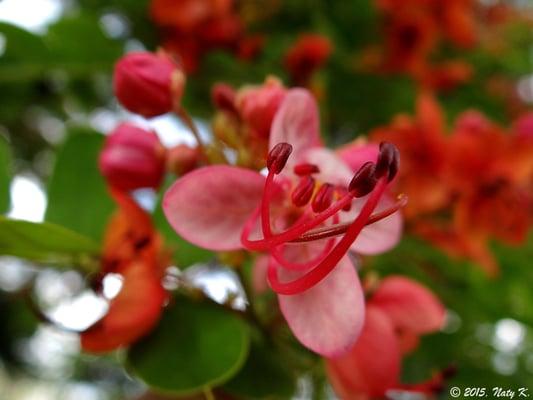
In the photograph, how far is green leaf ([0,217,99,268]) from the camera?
0.49 m

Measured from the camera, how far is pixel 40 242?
0.51 m

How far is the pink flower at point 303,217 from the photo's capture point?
17.3 inches

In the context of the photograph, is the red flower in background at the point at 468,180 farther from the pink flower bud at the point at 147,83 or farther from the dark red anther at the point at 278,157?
the dark red anther at the point at 278,157

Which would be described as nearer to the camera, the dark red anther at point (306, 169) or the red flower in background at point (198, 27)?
the dark red anther at point (306, 169)

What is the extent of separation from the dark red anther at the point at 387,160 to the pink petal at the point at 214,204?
0.10 meters

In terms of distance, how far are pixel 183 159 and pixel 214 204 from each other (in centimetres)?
9

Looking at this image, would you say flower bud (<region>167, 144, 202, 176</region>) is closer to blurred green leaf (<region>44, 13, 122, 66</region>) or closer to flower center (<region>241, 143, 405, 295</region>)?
flower center (<region>241, 143, 405, 295</region>)

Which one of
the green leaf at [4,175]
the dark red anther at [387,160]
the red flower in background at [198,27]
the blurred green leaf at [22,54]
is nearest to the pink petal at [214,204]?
the dark red anther at [387,160]

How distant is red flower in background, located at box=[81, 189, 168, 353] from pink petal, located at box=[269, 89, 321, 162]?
0.14 meters

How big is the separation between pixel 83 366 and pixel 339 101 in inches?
48.3

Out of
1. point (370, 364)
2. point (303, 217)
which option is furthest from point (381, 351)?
point (303, 217)

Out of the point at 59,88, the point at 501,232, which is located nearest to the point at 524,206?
the point at 501,232

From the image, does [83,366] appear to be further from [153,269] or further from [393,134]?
[153,269]

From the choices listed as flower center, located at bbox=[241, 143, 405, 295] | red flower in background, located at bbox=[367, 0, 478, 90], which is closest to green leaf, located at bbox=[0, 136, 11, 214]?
flower center, located at bbox=[241, 143, 405, 295]
